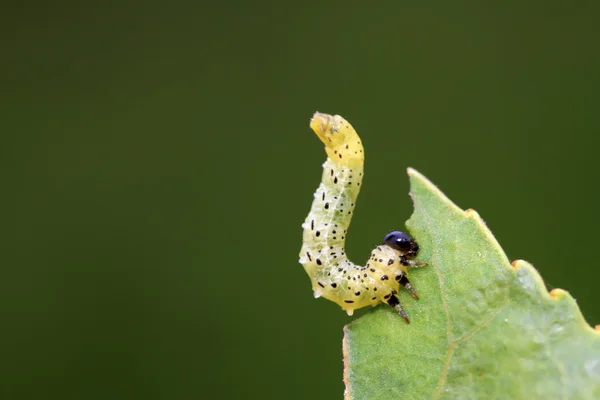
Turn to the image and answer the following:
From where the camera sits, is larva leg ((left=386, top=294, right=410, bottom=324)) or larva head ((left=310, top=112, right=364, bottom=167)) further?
larva head ((left=310, top=112, right=364, bottom=167))

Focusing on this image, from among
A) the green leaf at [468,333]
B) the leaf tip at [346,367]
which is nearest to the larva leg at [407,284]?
the green leaf at [468,333]

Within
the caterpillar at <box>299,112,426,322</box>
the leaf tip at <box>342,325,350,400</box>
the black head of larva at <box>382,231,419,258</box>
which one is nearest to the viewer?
the leaf tip at <box>342,325,350,400</box>

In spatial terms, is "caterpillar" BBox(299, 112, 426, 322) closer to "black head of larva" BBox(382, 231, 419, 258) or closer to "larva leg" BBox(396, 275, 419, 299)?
"black head of larva" BBox(382, 231, 419, 258)

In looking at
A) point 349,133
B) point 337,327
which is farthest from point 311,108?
point 349,133

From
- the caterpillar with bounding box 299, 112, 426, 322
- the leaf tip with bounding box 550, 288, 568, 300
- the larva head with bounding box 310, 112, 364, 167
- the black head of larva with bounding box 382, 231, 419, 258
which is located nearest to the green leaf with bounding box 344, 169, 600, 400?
the leaf tip with bounding box 550, 288, 568, 300

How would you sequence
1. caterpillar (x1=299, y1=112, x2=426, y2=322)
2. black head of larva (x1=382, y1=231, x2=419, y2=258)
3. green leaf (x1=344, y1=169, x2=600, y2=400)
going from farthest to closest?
caterpillar (x1=299, y1=112, x2=426, y2=322) < black head of larva (x1=382, y1=231, x2=419, y2=258) < green leaf (x1=344, y1=169, x2=600, y2=400)

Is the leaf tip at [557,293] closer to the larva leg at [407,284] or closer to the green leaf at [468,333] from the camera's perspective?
the green leaf at [468,333]

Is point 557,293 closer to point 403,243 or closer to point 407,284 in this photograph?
point 407,284
